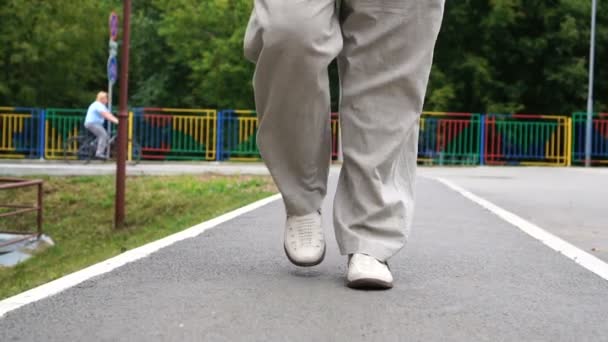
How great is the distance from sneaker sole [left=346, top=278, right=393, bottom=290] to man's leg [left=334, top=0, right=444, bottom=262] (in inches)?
6.5

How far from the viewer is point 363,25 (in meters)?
3.30

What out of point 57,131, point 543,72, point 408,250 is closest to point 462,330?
point 408,250

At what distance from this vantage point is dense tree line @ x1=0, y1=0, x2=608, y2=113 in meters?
31.2

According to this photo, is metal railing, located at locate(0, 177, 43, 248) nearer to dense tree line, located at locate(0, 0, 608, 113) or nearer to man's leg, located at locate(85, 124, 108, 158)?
man's leg, located at locate(85, 124, 108, 158)

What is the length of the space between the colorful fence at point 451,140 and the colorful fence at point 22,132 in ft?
37.3

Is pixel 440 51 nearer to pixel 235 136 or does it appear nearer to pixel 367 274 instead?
pixel 235 136

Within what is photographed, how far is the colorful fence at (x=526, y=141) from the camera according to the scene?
26.8m

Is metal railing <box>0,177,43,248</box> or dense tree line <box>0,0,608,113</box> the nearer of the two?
metal railing <box>0,177,43,248</box>

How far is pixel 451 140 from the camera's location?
2698 cm

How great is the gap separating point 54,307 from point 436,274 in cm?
158

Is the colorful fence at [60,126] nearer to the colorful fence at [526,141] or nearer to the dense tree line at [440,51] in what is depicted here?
the dense tree line at [440,51]

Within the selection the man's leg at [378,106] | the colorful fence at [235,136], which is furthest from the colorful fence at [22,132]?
the man's leg at [378,106]

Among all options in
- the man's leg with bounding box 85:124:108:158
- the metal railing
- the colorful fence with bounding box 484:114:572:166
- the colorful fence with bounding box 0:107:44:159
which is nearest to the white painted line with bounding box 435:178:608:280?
the metal railing

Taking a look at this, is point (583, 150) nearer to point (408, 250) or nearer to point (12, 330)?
point (408, 250)
